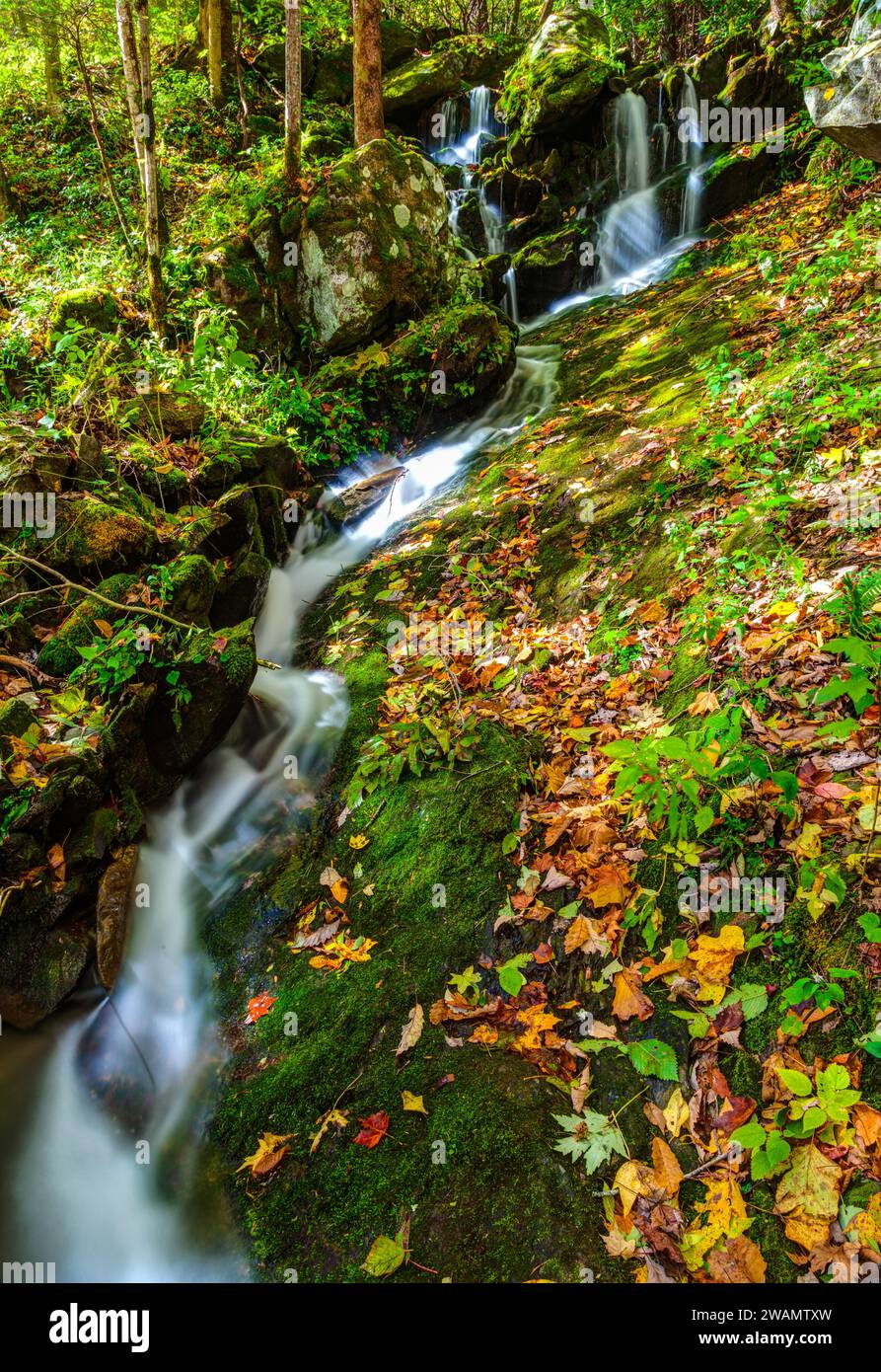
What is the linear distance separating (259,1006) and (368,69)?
42.3 feet

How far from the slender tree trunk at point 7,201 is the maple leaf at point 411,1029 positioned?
14.9 meters

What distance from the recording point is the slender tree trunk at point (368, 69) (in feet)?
33.2

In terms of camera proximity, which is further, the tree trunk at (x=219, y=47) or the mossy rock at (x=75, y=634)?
the tree trunk at (x=219, y=47)

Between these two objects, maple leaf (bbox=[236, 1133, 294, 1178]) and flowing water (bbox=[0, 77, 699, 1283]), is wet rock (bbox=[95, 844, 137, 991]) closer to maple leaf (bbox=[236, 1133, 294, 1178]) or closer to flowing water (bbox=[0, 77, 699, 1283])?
flowing water (bbox=[0, 77, 699, 1283])

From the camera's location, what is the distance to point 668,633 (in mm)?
4430

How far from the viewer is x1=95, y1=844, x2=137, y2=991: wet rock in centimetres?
425

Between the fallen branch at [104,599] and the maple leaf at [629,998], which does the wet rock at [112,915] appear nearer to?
the fallen branch at [104,599]

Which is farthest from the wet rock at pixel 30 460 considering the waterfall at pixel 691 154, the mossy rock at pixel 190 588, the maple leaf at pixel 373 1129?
the waterfall at pixel 691 154

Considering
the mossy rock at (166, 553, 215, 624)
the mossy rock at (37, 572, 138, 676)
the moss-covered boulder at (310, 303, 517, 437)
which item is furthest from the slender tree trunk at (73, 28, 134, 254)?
the mossy rock at (37, 572, 138, 676)
